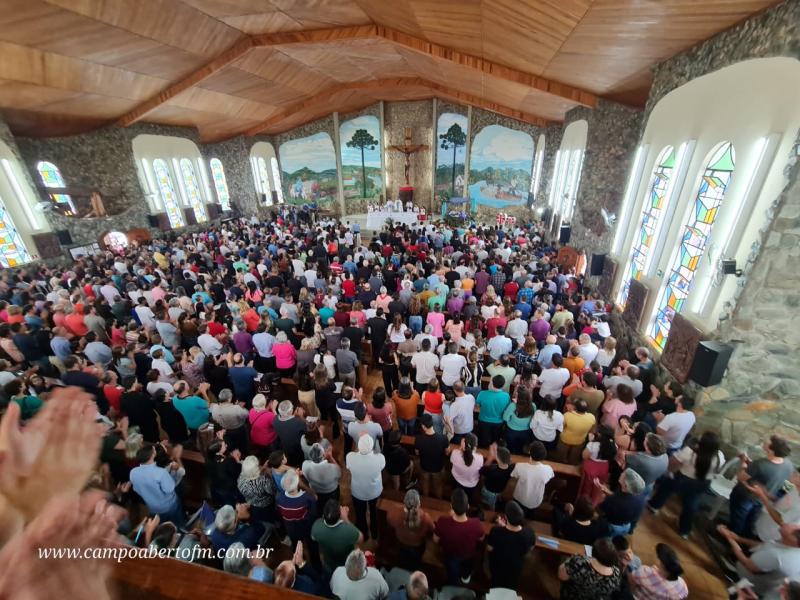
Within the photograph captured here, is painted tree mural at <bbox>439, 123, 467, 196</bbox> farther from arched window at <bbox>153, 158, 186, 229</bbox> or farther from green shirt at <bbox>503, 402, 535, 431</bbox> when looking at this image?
green shirt at <bbox>503, 402, 535, 431</bbox>

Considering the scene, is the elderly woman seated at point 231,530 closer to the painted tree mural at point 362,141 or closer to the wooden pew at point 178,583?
the wooden pew at point 178,583

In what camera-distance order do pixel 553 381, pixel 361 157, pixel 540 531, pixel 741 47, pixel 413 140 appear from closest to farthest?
pixel 540 531 → pixel 741 47 → pixel 553 381 → pixel 413 140 → pixel 361 157

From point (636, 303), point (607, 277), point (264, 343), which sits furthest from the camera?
point (607, 277)

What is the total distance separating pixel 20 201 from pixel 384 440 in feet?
46.1

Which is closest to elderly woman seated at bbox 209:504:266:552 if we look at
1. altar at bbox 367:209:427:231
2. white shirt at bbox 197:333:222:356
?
white shirt at bbox 197:333:222:356

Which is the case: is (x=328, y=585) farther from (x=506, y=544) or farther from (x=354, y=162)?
(x=354, y=162)

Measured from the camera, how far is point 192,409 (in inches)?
183

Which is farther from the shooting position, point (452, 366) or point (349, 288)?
point (349, 288)

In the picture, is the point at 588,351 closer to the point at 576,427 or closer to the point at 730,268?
the point at 576,427

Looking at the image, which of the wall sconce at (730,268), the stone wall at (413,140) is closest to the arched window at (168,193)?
the stone wall at (413,140)

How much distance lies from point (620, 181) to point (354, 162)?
16186 mm

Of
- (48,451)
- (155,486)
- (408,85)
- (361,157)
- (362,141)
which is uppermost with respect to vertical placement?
(408,85)

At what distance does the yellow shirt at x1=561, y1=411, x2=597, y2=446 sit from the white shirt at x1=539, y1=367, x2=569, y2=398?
1.65 ft

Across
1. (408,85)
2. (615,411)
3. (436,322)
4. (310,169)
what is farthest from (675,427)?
(310,169)
